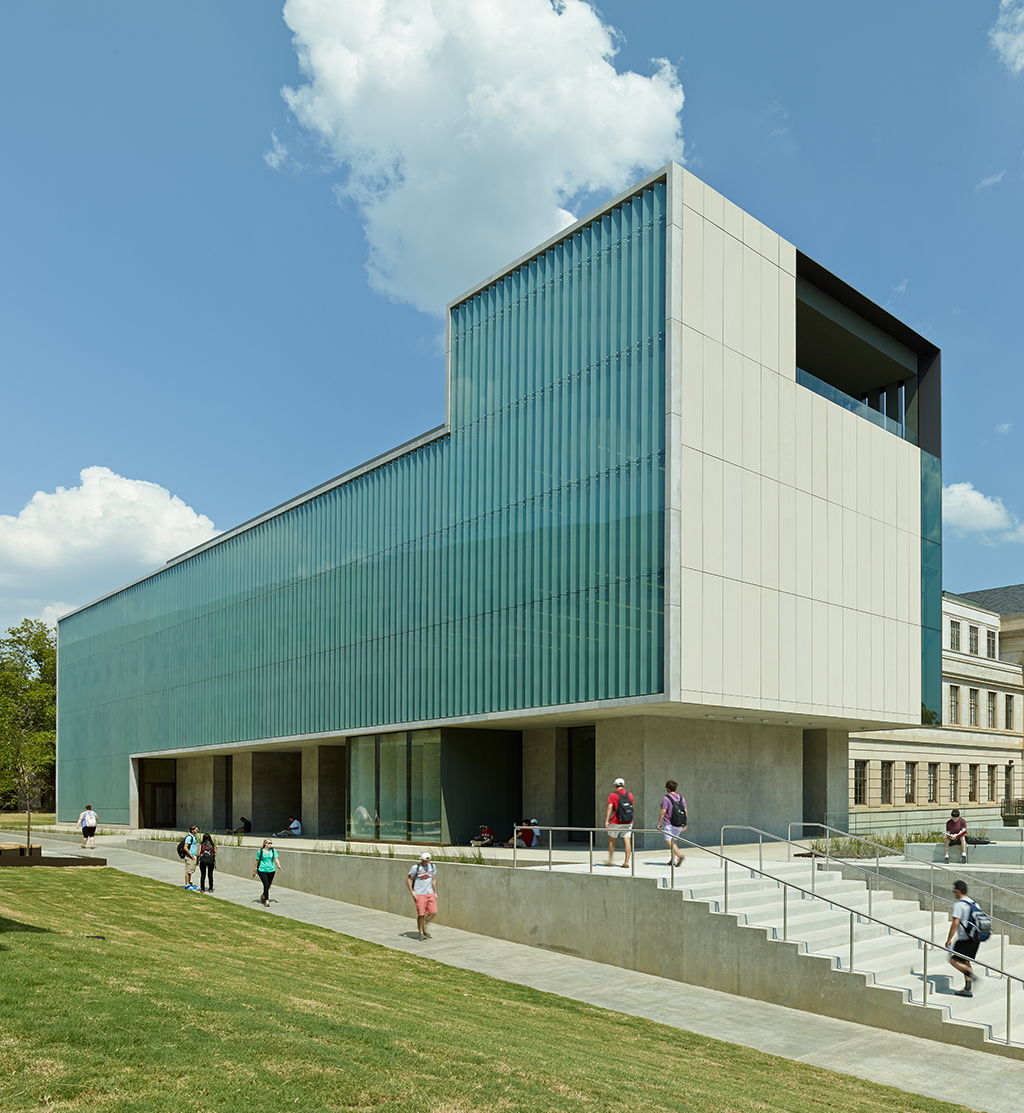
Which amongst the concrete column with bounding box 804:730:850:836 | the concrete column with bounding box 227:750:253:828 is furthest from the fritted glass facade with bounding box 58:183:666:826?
the concrete column with bounding box 804:730:850:836

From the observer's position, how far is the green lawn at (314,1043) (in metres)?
8.40

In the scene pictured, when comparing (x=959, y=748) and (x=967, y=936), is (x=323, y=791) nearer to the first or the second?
(x=967, y=936)

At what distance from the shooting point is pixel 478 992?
17109mm

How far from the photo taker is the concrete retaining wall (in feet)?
54.9

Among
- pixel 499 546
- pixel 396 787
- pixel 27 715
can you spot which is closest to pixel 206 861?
pixel 396 787

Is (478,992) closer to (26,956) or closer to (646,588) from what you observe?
(26,956)

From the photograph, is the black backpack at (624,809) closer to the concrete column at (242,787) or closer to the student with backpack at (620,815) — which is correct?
the student with backpack at (620,815)

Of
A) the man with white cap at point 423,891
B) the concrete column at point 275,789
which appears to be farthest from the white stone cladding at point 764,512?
the concrete column at point 275,789

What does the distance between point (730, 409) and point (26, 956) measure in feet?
65.9

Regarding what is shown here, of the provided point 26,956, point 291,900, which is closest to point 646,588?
point 291,900

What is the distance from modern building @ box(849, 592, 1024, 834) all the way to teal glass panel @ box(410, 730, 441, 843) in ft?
71.9

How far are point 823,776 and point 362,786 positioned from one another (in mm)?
15174

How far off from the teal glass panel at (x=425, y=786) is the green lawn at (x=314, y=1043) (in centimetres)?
1269

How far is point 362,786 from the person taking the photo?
1403 inches
